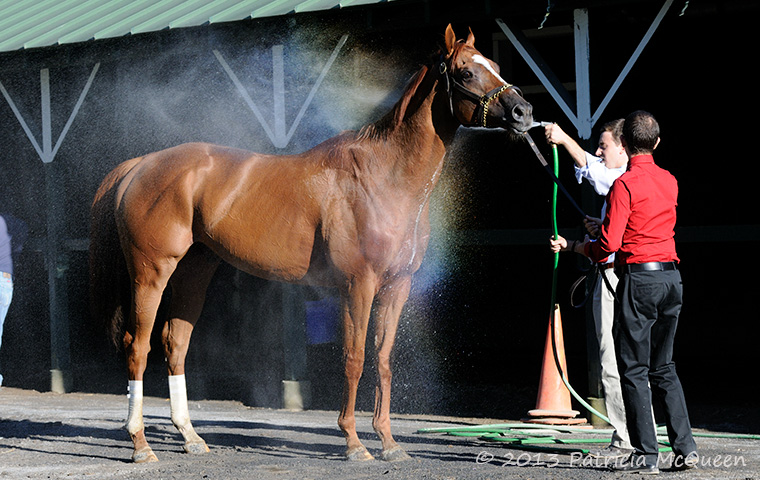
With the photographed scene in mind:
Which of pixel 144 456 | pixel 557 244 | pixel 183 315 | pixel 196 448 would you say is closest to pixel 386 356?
pixel 557 244

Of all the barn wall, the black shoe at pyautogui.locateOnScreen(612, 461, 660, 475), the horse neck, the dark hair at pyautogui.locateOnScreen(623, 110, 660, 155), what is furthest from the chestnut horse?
the barn wall

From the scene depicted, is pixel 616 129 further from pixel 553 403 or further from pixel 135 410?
pixel 135 410

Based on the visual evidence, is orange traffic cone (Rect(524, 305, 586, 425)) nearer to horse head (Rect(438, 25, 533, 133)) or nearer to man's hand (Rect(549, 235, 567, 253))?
man's hand (Rect(549, 235, 567, 253))

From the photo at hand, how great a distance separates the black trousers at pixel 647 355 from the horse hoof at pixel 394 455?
1.51 m

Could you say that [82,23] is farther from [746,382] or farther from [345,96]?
[746,382]

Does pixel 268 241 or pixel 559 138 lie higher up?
pixel 559 138

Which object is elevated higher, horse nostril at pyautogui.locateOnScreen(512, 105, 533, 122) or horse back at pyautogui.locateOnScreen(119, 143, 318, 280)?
horse nostril at pyautogui.locateOnScreen(512, 105, 533, 122)

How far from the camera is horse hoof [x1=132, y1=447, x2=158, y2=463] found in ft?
19.5

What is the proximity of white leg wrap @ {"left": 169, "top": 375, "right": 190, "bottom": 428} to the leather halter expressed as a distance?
272 centimetres

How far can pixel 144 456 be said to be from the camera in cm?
594

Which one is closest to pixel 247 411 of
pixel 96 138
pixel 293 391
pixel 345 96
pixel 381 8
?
pixel 293 391

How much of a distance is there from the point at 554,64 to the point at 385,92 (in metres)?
2.38

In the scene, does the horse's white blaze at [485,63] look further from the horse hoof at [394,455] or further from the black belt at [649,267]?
the horse hoof at [394,455]

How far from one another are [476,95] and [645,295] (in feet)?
5.13
